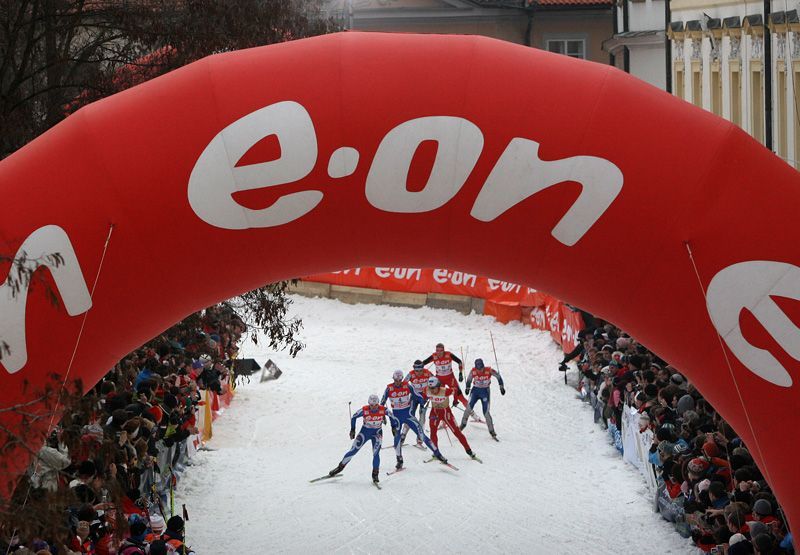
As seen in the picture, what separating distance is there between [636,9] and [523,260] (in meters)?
21.9

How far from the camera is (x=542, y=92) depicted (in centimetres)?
783

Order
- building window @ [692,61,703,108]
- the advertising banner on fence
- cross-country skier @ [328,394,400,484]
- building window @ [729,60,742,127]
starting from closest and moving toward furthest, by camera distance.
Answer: cross-country skier @ [328,394,400,484]
building window @ [729,60,742,127]
building window @ [692,61,703,108]
the advertising banner on fence

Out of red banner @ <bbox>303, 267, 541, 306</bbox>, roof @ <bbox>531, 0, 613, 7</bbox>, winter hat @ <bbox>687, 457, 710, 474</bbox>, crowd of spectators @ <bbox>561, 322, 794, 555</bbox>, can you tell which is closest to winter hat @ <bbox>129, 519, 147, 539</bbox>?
crowd of spectators @ <bbox>561, 322, 794, 555</bbox>

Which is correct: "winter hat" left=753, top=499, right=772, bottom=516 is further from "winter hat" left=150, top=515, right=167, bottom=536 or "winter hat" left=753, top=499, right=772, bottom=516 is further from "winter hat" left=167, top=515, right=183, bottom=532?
"winter hat" left=150, top=515, right=167, bottom=536

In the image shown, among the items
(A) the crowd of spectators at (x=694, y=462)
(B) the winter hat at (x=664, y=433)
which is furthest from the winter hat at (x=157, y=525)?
(B) the winter hat at (x=664, y=433)

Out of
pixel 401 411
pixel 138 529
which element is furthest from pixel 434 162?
pixel 401 411

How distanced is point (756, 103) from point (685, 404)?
9.24 meters

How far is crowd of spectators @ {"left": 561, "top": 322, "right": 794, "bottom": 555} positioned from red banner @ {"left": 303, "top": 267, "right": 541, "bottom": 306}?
8998mm

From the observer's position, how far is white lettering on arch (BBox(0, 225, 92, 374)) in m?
7.68

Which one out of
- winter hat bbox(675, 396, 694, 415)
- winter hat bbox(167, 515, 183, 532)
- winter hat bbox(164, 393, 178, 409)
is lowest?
winter hat bbox(167, 515, 183, 532)

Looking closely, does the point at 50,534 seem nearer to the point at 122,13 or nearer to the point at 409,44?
the point at 409,44

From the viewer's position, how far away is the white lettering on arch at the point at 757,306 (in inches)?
307

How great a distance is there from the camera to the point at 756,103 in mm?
20844

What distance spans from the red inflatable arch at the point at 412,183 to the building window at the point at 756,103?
13517 millimetres
